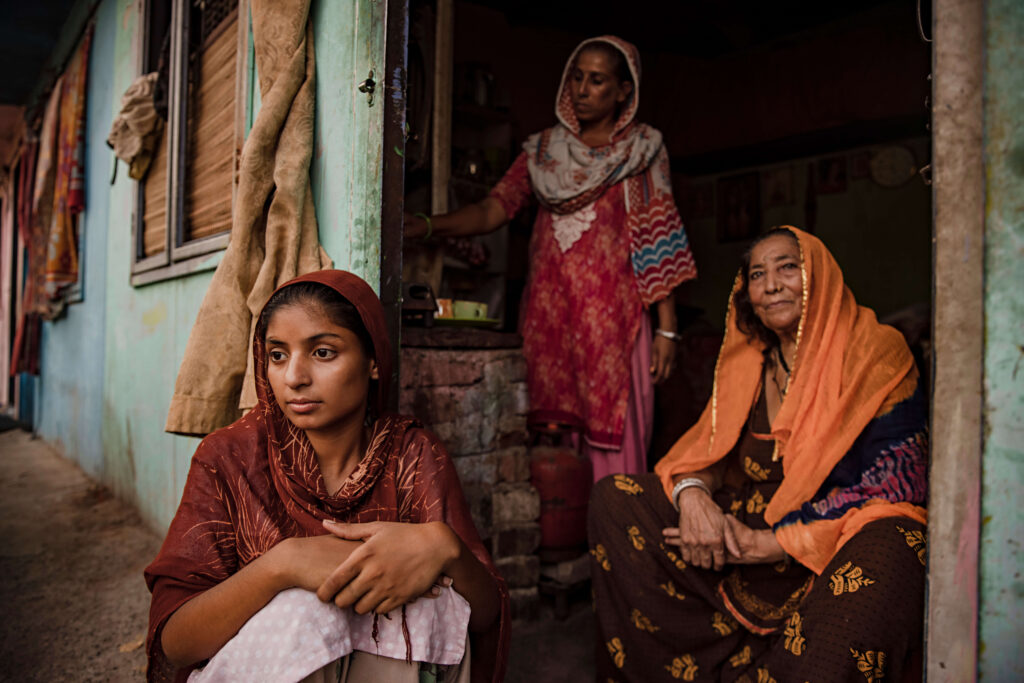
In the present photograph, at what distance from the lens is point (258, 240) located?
6.43 feet

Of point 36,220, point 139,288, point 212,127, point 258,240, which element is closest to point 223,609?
point 258,240

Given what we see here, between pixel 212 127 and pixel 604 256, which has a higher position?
pixel 212 127

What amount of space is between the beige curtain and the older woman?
1236 millimetres

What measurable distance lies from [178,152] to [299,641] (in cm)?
272

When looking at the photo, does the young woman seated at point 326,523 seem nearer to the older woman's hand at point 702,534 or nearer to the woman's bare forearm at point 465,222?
the older woman's hand at point 702,534

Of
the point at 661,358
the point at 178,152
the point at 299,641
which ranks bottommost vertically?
the point at 299,641

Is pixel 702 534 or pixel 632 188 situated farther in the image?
pixel 632 188

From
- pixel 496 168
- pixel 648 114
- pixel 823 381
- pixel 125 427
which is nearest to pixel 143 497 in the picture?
pixel 125 427

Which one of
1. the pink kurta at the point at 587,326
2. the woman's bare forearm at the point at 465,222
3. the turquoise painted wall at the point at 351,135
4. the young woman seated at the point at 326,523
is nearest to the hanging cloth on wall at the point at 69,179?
the woman's bare forearm at the point at 465,222

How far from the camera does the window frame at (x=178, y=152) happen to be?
7.85ft

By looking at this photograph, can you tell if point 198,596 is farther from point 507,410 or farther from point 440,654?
point 507,410

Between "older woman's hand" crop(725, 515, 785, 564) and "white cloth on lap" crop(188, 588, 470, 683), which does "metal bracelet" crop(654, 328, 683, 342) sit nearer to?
"older woman's hand" crop(725, 515, 785, 564)

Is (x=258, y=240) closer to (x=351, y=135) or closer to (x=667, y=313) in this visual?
(x=351, y=135)

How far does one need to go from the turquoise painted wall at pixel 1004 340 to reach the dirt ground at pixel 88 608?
139 cm
